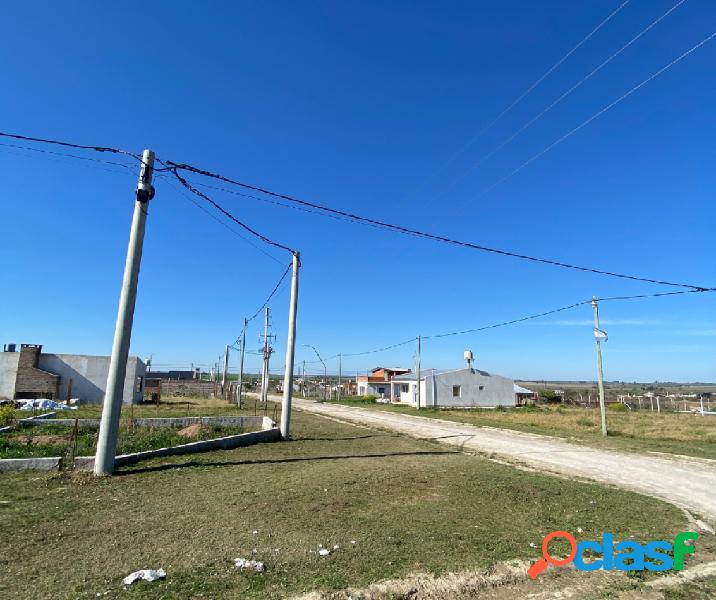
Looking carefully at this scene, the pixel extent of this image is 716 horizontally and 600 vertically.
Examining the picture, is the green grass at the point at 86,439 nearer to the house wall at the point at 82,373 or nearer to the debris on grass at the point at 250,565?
the debris on grass at the point at 250,565

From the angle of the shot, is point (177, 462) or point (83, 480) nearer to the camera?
point (83, 480)

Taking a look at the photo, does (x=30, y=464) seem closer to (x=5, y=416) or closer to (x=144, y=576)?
(x=144, y=576)

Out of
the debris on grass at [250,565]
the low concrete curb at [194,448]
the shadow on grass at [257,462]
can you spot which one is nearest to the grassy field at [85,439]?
the low concrete curb at [194,448]

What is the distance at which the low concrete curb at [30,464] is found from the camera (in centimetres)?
957

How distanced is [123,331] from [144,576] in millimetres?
6532

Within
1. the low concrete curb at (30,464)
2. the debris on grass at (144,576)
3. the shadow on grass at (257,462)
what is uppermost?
the low concrete curb at (30,464)

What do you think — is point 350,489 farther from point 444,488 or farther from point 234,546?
point 234,546

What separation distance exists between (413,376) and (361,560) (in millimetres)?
55397

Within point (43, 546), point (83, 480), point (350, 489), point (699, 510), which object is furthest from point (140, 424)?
point (699, 510)

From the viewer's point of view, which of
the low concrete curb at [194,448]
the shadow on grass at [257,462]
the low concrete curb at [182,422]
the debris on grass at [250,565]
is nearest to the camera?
the debris on grass at [250,565]

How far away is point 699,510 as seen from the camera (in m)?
8.20

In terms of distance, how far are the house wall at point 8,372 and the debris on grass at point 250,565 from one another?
1564 inches

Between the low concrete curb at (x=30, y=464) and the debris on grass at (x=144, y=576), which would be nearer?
the debris on grass at (x=144, y=576)

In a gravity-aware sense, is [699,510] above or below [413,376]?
below
